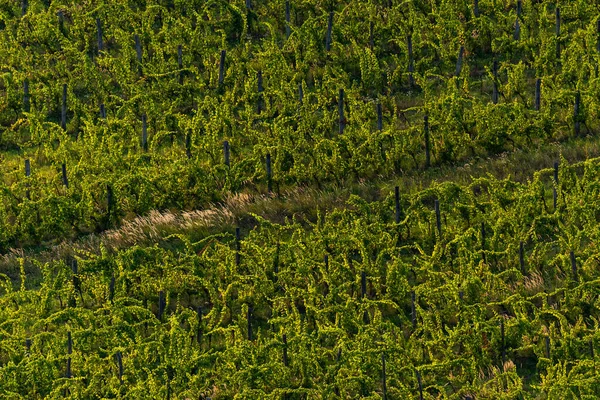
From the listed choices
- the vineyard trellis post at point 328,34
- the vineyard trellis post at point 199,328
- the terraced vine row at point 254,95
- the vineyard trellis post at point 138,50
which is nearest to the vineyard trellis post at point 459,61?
the terraced vine row at point 254,95

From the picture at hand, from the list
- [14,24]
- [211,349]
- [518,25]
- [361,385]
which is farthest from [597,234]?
[14,24]

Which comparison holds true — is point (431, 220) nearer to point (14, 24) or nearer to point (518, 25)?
point (518, 25)

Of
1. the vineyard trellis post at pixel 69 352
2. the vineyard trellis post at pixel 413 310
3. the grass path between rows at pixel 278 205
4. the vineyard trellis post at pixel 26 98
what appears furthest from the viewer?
the vineyard trellis post at pixel 26 98

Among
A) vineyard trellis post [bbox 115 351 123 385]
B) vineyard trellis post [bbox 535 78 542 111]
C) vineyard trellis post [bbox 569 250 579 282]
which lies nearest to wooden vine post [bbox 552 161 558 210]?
vineyard trellis post [bbox 569 250 579 282]

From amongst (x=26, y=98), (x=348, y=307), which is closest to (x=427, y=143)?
(x=348, y=307)

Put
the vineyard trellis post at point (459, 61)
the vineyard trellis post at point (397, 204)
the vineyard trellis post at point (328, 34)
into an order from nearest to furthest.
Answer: the vineyard trellis post at point (397, 204) → the vineyard trellis post at point (459, 61) → the vineyard trellis post at point (328, 34)

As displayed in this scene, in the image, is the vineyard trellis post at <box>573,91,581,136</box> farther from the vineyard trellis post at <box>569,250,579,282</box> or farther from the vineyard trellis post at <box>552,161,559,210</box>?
the vineyard trellis post at <box>569,250,579,282</box>

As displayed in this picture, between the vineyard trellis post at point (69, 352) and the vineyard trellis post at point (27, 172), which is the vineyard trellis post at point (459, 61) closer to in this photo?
the vineyard trellis post at point (27, 172)

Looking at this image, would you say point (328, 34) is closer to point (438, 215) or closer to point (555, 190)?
point (438, 215)
